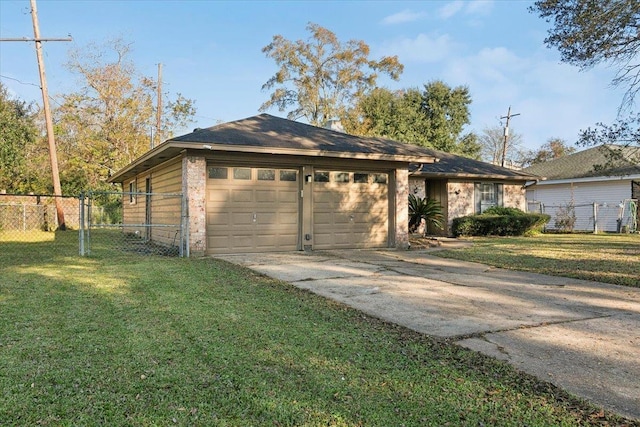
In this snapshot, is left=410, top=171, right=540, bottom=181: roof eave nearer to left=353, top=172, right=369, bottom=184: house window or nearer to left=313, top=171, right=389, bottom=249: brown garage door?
left=313, top=171, right=389, bottom=249: brown garage door

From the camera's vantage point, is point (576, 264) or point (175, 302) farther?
point (576, 264)

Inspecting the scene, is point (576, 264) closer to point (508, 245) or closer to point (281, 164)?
point (508, 245)

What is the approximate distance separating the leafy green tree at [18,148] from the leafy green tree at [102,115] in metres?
1.54

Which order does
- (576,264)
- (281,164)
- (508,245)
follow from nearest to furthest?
(576,264), (281,164), (508,245)

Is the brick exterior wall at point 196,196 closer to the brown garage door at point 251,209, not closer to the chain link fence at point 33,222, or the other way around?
the brown garage door at point 251,209

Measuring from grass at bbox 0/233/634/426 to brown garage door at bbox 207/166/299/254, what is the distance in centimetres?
488

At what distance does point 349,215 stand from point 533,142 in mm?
40589

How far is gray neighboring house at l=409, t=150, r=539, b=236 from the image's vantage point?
52.7 ft

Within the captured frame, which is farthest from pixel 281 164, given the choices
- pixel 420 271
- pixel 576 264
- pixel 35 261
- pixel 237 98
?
pixel 237 98

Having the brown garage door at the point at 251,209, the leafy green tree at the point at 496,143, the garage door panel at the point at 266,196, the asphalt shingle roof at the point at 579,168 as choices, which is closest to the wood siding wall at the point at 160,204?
the brown garage door at the point at 251,209

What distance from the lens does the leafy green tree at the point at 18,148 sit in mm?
20156

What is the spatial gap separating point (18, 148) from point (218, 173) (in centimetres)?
1658

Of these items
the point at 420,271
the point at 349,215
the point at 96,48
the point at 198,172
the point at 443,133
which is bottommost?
the point at 420,271

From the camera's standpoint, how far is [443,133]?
104ft
